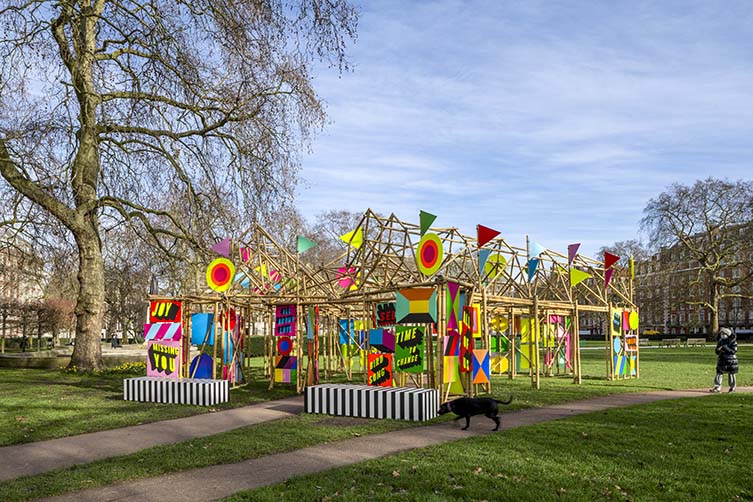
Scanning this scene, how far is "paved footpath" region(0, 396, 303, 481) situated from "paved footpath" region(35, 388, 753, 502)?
5.66 feet

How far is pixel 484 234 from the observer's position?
15430mm

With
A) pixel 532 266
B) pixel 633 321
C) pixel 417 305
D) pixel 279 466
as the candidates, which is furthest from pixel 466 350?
pixel 633 321

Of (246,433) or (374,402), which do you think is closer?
(246,433)

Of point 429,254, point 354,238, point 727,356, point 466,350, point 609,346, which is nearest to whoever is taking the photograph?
point 429,254

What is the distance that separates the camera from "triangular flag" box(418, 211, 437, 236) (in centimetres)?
1341

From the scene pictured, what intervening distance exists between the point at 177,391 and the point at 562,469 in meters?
9.73

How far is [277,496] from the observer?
20.3ft

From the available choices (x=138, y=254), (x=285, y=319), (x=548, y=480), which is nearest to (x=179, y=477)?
(x=548, y=480)

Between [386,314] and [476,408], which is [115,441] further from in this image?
[386,314]

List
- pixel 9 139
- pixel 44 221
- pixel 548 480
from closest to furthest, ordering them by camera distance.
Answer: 1. pixel 548 480
2. pixel 9 139
3. pixel 44 221

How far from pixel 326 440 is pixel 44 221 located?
11.1 metres

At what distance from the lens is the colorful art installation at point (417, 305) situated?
40.9 feet

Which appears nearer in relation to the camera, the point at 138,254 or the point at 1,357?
the point at 138,254

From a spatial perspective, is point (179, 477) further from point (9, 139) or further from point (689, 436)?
point (9, 139)
